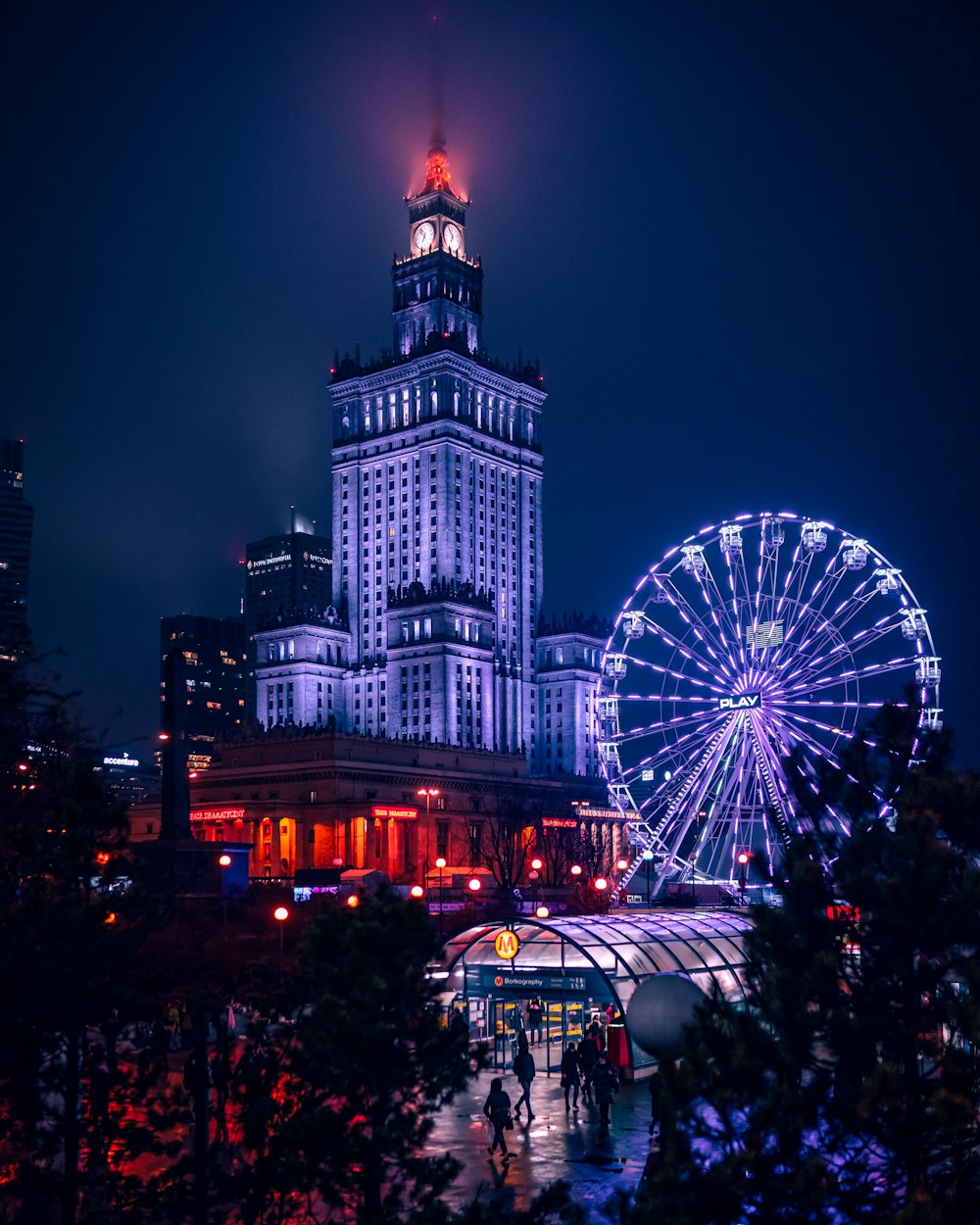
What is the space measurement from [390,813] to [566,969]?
81.7m

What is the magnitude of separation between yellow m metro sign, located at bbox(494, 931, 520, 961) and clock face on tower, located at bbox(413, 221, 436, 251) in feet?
Answer: 508

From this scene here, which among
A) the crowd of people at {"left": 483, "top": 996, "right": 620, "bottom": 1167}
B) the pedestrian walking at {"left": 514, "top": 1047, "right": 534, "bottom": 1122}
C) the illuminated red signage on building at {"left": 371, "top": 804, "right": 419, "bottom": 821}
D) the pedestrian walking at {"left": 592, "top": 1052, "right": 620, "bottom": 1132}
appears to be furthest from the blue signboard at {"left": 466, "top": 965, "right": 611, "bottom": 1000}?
the illuminated red signage on building at {"left": 371, "top": 804, "right": 419, "bottom": 821}

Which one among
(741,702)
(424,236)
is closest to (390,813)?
(741,702)

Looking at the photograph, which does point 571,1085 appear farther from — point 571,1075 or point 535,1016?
point 535,1016

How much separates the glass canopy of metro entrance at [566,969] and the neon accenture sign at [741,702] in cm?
1560

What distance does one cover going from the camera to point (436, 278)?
7077 inches

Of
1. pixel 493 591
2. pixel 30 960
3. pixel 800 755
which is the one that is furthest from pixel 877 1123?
pixel 493 591

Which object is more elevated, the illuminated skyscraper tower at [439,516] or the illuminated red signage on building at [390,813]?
the illuminated skyscraper tower at [439,516]

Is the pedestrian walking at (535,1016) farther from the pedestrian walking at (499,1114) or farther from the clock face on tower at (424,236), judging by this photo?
the clock face on tower at (424,236)

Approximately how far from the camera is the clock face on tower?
184625 mm

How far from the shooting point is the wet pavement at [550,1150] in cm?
2625

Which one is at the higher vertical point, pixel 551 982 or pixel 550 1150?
pixel 551 982

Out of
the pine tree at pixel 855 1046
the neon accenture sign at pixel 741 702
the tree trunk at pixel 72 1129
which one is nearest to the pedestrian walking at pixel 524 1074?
the tree trunk at pixel 72 1129

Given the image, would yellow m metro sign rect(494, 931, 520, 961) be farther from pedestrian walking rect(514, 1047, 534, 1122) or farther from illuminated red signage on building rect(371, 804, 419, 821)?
illuminated red signage on building rect(371, 804, 419, 821)
